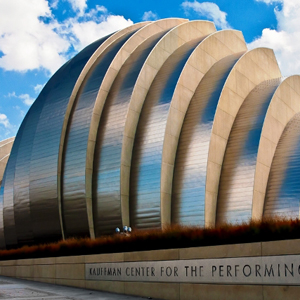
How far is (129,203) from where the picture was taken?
94.2ft

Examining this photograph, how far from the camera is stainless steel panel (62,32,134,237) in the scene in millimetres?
29531

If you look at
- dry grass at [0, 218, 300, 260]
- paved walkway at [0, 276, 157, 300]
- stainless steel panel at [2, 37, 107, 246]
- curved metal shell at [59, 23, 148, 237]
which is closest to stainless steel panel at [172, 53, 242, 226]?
curved metal shell at [59, 23, 148, 237]

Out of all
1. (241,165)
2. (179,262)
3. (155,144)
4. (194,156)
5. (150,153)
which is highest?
(155,144)

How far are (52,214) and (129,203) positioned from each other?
5.74 metres

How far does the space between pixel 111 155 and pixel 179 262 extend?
13913mm

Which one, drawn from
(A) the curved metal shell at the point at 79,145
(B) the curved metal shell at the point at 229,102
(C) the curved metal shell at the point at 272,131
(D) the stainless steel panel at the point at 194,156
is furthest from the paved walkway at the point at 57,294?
(C) the curved metal shell at the point at 272,131

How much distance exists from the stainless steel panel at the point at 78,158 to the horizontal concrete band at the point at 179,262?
501 centimetres

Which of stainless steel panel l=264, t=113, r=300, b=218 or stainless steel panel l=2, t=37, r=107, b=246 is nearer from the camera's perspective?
stainless steel panel l=264, t=113, r=300, b=218

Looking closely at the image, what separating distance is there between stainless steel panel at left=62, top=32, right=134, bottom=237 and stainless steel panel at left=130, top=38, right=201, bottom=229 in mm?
3345

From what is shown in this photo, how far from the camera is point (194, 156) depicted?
28672 millimetres

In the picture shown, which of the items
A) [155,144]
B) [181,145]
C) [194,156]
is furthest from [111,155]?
[194,156]

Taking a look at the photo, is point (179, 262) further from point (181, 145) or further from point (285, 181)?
point (285, 181)

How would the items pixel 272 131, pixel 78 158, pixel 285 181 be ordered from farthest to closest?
1. pixel 272 131
2. pixel 78 158
3. pixel 285 181

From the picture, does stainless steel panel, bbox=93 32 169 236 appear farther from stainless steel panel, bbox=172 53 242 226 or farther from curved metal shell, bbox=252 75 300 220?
curved metal shell, bbox=252 75 300 220
